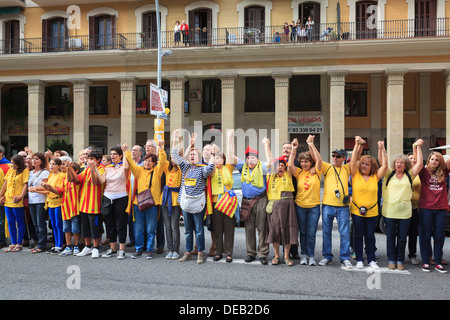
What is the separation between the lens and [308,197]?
6.41 meters

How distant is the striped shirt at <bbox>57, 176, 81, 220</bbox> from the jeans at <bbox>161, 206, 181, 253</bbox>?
1623 mm

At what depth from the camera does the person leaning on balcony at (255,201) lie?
6.56 m

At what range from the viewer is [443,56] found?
21469mm

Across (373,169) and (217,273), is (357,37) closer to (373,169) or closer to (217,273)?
(373,169)

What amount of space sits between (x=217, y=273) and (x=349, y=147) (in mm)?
22310

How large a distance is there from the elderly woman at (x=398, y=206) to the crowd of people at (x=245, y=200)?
0.05 feet

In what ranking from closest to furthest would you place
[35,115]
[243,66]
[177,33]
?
[243,66]
[177,33]
[35,115]

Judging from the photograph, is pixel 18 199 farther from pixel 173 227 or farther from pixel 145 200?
pixel 173 227

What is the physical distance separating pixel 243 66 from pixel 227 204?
17764 mm

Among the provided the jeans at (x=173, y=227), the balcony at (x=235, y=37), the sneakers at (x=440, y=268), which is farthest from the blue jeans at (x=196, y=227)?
the balcony at (x=235, y=37)

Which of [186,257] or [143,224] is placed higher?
[143,224]

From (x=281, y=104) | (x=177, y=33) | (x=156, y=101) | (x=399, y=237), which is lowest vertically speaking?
(x=399, y=237)

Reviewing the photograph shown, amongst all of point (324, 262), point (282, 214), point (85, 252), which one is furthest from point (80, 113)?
point (324, 262)

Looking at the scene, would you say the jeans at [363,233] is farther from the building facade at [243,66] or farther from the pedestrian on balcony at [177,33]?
the pedestrian on balcony at [177,33]
